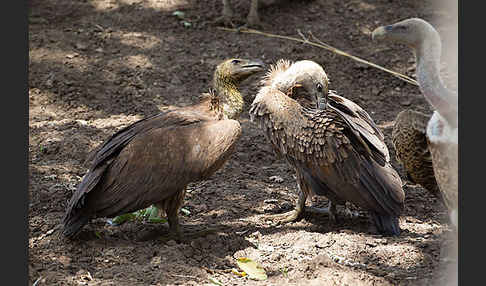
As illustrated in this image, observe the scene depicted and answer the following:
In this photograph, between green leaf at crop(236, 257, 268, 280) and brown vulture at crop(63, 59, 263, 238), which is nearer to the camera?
green leaf at crop(236, 257, 268, 280)

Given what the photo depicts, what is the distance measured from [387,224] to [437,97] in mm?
1433

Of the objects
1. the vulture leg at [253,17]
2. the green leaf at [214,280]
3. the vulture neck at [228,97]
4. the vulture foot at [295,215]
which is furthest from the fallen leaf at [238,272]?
the vulture leg at [253,17]

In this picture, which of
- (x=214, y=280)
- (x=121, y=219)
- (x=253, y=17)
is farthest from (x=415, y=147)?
(x=253, y=17)

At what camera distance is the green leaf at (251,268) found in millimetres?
3832

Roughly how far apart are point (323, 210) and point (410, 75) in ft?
10.5

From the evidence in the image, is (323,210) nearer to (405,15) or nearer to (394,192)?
(394,192)

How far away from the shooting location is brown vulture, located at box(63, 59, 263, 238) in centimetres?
404

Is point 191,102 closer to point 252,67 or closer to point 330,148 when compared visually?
point 252,67

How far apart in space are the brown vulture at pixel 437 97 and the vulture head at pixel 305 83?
1.20 m

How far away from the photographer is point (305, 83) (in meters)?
4.71

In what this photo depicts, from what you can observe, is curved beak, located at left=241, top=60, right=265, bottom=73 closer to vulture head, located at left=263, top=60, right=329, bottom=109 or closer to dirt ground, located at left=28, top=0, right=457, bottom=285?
vulture head, located at left=263, top=60, right=329, bottom=109

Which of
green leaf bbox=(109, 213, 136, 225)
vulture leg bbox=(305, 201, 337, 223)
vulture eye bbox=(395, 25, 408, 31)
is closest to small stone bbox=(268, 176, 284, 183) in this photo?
vulture leg bbox=(305, 201, 337, 223)

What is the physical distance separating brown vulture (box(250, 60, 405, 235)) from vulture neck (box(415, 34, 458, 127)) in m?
1.14

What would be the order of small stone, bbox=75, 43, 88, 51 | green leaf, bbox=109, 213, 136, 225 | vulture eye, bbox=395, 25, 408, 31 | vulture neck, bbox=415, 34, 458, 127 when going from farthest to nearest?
1. small stone, bbox=75, 43, 88, 51
2. green leaf, bbox=109, 213, 136, 225
3. vulture eye, bbox=395, 25, 408, 31
4. vulture neck, bbox=415, 34, 458, 127
